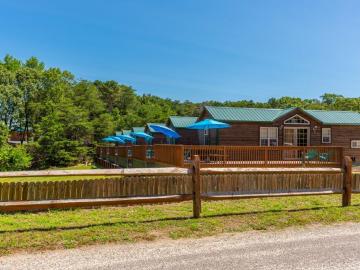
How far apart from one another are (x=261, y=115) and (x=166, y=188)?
15.5m

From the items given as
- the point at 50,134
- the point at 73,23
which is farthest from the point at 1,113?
the point at 73,23

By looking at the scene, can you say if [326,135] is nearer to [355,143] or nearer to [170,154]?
[355,143]

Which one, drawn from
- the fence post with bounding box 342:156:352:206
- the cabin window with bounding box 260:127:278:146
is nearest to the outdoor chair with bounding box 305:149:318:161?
the cabin window with bounding box 260:127:278:146

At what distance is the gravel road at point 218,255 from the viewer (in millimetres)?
4387

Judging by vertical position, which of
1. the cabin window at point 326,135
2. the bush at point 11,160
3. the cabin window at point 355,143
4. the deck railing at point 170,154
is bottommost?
the bush at point 11,160

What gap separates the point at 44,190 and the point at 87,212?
117cm

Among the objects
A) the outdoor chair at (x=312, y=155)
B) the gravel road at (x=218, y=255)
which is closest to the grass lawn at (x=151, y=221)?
the gravel road at (x=218, y=255)

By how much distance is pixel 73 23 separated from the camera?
28.9m

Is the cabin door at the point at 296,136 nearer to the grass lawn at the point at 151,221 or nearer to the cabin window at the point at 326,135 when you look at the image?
the cabin window at the point at 326,135

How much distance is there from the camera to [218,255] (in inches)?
190

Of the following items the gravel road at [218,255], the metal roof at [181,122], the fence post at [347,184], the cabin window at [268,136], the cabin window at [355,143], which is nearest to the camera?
the gravel road at [218,255]

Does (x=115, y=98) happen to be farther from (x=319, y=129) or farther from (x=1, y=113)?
(x=319, y=129)

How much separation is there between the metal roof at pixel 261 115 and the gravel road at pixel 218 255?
15115mm

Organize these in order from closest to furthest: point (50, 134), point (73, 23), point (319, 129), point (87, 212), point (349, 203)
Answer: point (87, 212) → point (349, 203) → point (319, 129) → point (73, 23) → point (50, 134)
